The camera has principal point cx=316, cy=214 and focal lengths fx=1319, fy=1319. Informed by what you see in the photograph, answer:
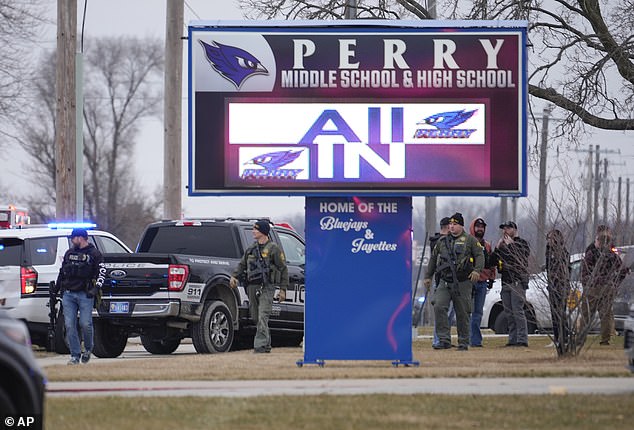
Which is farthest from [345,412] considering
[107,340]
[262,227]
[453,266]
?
[107,340]

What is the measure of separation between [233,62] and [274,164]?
4.22ft

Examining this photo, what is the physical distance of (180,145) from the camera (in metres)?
26.5

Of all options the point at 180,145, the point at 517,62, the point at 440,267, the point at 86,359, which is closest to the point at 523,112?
the point at 517,62

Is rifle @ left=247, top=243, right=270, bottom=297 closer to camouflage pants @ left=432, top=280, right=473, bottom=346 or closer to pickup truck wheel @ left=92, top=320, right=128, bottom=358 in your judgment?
camouflage pants @ left=432, top=280, right=473, bottom=346

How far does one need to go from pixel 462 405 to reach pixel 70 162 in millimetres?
16434

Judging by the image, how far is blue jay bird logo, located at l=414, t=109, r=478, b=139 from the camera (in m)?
14.8

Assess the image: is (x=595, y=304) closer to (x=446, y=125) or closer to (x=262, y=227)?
(x=446, y=125)

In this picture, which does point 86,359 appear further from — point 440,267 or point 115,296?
point 440,267

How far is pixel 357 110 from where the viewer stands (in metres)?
14.8

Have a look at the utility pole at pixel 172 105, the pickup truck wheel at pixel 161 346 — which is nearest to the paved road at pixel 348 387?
the pickup truck wheel at pixel 161 346

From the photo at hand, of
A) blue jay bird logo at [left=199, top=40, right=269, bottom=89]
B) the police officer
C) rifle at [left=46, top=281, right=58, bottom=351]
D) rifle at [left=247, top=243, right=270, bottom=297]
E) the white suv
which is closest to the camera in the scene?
blue jay bird logo at [left=199, top=40, right=269, bottom=89]

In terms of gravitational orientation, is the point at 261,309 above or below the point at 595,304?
below

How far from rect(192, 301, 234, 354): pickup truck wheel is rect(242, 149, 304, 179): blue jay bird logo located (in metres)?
4.86

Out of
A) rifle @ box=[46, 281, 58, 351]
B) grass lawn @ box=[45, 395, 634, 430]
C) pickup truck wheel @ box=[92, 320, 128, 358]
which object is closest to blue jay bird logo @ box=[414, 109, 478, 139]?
grass lawn @ box=[45, 395, 634, 430]
